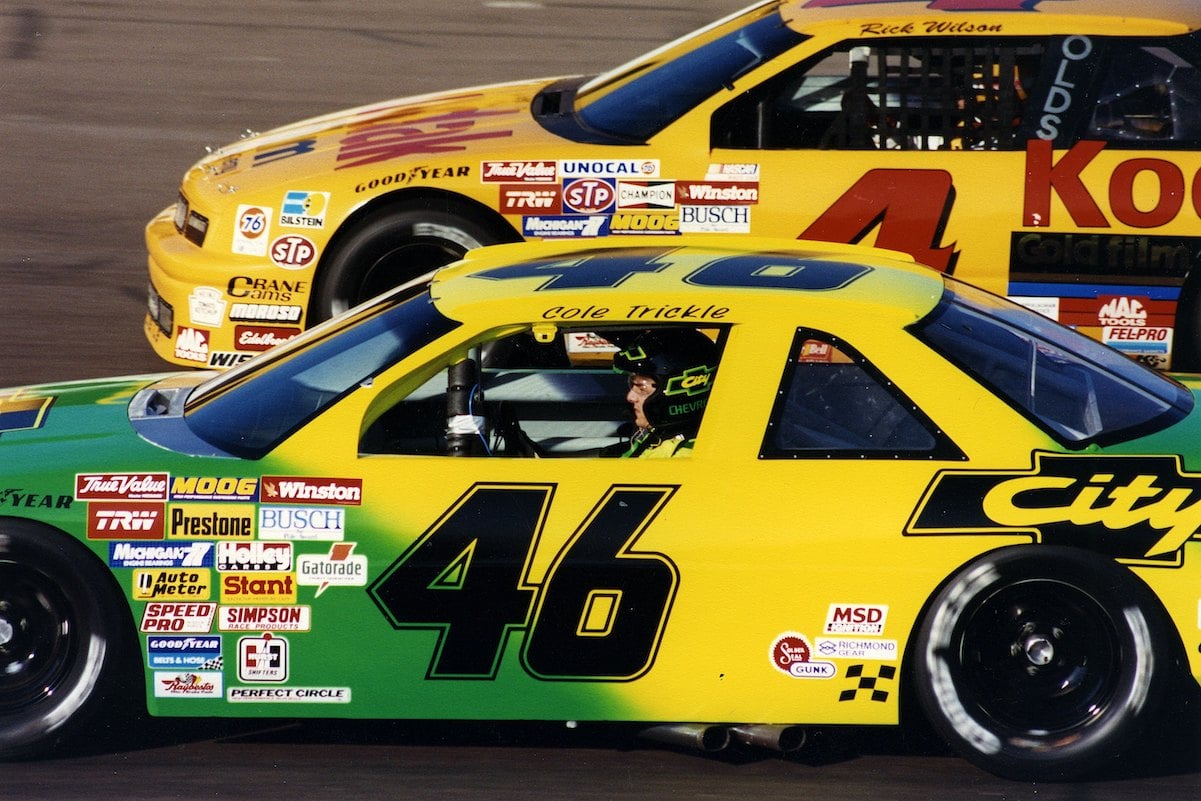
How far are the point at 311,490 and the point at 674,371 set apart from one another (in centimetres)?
112

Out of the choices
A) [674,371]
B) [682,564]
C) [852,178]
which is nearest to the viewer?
[682,564]

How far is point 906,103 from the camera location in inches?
287

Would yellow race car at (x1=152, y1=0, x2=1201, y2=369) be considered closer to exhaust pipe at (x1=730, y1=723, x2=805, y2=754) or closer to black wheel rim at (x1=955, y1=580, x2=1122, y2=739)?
black wheel rim at (x1=955, y1=580, x2=1122, y2=739)

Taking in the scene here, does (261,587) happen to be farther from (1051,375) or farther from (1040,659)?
(1051,375)

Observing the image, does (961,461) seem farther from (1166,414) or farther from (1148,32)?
(1148,32)

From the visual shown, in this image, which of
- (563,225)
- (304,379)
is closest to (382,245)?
(563,225)

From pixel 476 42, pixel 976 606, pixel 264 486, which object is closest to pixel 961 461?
pixel 976 606

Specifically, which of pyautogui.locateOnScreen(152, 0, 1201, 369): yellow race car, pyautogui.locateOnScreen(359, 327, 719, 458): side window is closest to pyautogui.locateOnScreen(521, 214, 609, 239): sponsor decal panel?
pyautogui.locateOnScreen(152, 0, 1201, 369): yellow race car

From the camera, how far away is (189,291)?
7.44 m

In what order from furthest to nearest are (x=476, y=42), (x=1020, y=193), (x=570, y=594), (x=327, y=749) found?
(x=476, y=42) → (x=1020, y=193) → (x=327, y=749) → (x=570, y=594)

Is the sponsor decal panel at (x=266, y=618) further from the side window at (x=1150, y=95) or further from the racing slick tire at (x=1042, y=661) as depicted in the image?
the side window at (x=1150, y=95)

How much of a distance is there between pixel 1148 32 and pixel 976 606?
3.52 meters

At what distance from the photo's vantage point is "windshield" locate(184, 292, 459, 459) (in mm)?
4867

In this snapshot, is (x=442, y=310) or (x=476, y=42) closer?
(x=442, y=310)
